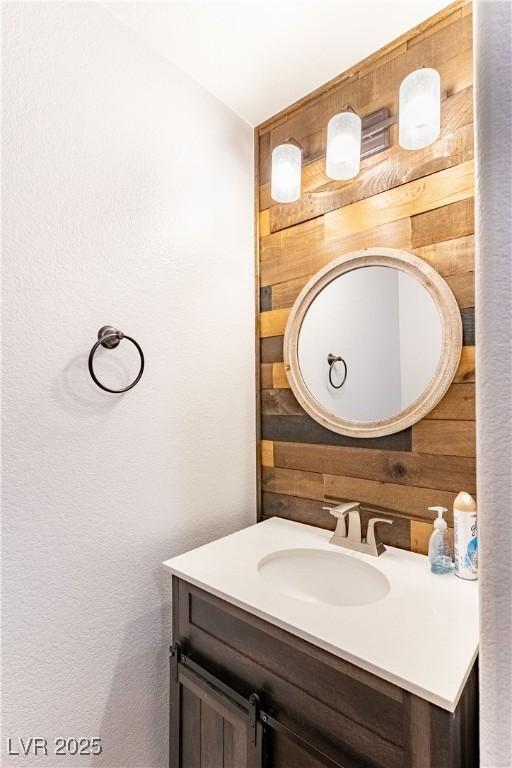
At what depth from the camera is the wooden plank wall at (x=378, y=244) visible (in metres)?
1.13

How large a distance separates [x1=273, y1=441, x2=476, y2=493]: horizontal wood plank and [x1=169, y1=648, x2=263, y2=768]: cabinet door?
70 centimetres

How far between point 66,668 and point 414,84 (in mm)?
1820

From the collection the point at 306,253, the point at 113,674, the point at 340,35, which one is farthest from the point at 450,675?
the point at 340,35

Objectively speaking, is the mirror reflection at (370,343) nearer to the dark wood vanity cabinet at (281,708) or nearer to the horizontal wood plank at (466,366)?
the horizontal wood plank at (466,366)

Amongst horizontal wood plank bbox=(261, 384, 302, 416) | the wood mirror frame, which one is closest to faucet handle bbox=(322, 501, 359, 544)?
the wood mirror frame

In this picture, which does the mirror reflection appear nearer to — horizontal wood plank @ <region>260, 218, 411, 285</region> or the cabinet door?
horizontal wood plank @ <region>260, 218, 411, 285</region>

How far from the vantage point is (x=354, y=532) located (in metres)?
1.24

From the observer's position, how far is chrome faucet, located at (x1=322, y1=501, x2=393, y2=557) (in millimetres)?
1202

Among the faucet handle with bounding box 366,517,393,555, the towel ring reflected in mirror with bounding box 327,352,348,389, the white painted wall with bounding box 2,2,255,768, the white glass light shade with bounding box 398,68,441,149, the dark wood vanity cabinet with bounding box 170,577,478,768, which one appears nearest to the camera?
the dark wood vanity cabinet with bounding box 170,577,478,768

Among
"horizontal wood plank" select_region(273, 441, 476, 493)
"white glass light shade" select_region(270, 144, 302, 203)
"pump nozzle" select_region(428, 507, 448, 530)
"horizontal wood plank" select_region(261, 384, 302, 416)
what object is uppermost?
"white glass light shade" select_region(270, 144, 302, 203)

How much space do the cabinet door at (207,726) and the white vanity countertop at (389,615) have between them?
247 millimetres

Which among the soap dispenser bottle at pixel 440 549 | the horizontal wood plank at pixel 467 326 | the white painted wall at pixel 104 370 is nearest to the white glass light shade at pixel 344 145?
the white painted wall at pixel 104 370

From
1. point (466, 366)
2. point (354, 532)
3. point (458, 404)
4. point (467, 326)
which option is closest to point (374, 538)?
point (354, 532)

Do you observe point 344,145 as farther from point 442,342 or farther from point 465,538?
point 465,538
